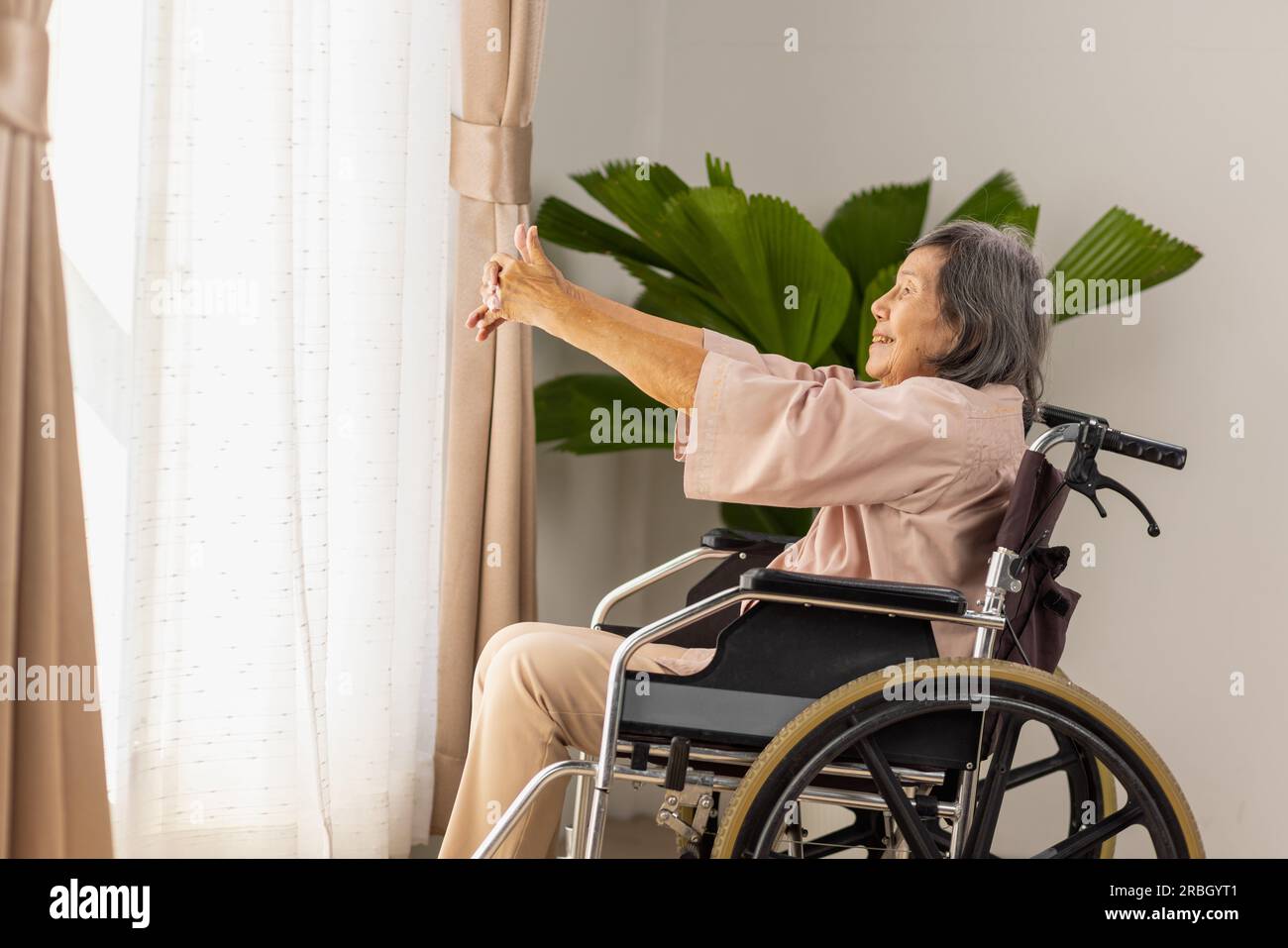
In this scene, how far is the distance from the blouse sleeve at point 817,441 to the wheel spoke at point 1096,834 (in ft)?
1.45

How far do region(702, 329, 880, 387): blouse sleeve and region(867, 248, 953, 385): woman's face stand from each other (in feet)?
0.49

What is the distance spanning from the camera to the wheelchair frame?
140 centimetres

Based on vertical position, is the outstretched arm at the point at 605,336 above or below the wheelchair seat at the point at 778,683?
above

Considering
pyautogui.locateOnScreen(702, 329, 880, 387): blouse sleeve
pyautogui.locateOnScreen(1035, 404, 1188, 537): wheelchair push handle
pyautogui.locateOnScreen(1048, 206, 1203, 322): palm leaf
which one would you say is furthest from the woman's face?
pyautogui.locateOnScreen(1048, 206, 1203, 322): palm leaf

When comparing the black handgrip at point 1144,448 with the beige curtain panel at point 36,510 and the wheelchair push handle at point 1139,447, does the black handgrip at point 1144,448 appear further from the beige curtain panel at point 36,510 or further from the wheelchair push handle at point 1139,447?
the beige curtain panel at point 36,510

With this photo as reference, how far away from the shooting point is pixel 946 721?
57.4 inches

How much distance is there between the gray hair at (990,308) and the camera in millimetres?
1728

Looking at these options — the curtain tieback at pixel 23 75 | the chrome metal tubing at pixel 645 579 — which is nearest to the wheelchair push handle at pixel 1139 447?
the chrome metal tubing at pixel 645 579

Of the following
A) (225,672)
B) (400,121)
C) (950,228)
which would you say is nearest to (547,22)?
(400,121)

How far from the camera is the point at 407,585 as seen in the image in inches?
101
